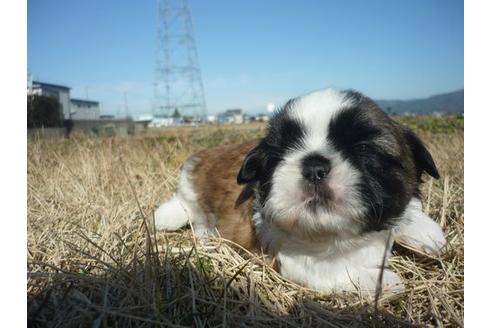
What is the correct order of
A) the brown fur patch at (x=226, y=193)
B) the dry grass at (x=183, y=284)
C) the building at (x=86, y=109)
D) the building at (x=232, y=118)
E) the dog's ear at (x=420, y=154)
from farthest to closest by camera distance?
1. the building at (x=232, y=118)
2. the building at (x=86, y=109)
3. the brown fur patch at (x=226, y=193)
4. the dog's ear at (x=420, y=154)
5. the dry grass at (x=183, y=284)

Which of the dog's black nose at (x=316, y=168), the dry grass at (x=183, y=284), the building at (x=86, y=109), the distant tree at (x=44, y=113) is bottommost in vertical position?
the dry grass at (x=183, y=284)

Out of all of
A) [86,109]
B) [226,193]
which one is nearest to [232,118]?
[86,109]

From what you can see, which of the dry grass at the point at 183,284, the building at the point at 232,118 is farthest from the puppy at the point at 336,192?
the building at the point at 232,118

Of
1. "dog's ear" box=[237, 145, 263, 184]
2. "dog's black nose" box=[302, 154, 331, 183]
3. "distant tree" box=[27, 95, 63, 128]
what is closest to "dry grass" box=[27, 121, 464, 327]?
"dog's ear" box=[237, 145, 263, 184]

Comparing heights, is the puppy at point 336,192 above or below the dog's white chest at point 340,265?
above

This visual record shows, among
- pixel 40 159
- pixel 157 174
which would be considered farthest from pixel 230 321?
pixel 40 159

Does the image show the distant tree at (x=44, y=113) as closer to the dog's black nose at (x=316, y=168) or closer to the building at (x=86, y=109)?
the building at (x=86, y=109)

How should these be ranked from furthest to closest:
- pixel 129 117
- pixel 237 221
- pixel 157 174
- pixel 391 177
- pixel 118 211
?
pixel 129 117 < pixel 157 174 < pixel 118 211 < pixel 237 221 < pixel 391 177

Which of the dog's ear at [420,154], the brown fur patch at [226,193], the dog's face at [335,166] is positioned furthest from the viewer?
the brown fur patch at [226,193]
